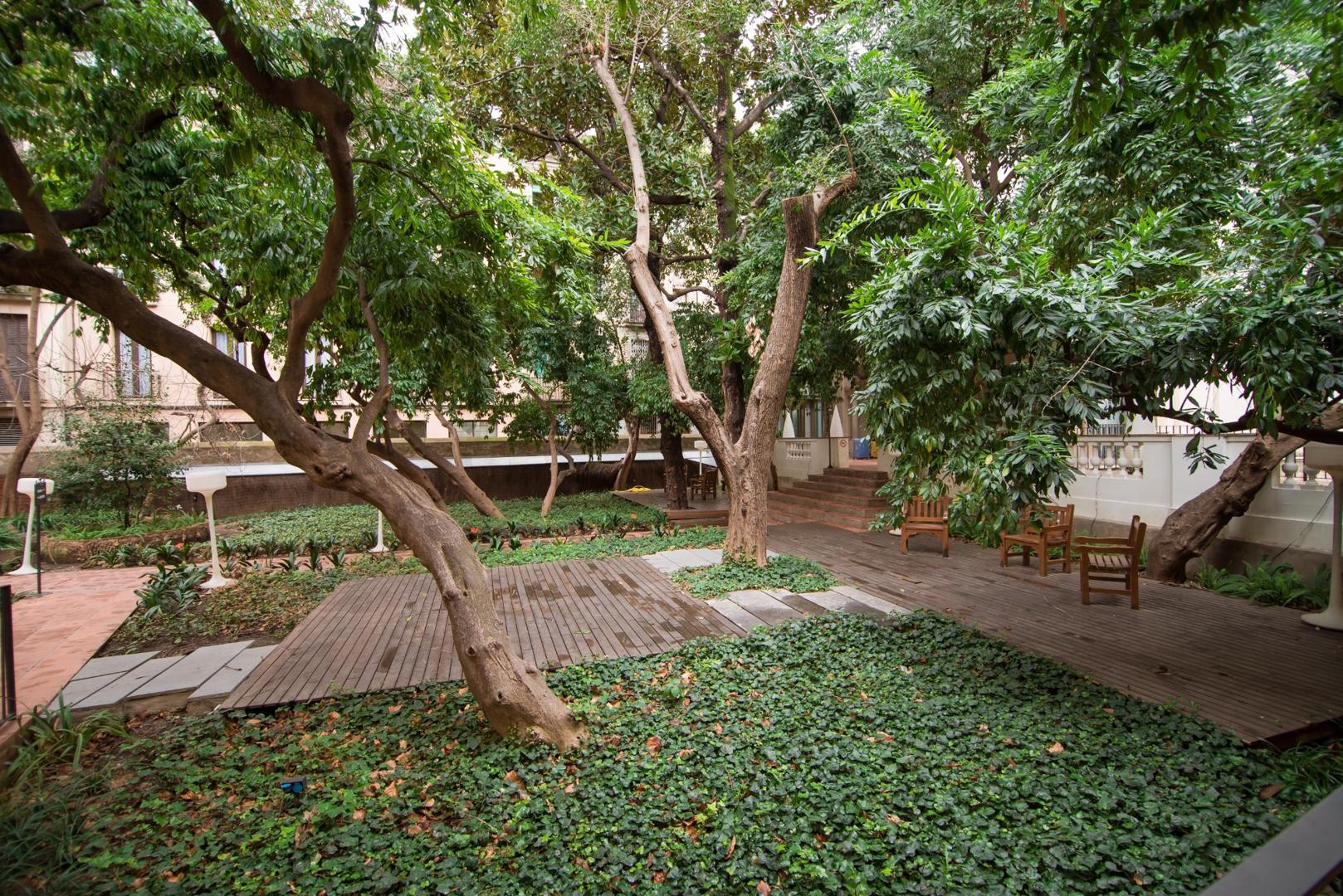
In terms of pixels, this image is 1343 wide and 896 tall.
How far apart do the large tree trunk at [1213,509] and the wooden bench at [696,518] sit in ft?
22.9

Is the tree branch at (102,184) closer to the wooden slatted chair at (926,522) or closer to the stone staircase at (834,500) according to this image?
the wooden slatted chair at (926,522)

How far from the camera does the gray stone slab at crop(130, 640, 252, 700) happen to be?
498 cm

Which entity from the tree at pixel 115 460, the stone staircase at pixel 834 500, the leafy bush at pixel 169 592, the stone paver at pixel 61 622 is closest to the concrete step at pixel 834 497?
the stone staircase at pixel 834 500

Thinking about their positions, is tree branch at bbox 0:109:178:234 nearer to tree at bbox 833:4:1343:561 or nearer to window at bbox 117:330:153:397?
tree at bbox 833:4:1343:561

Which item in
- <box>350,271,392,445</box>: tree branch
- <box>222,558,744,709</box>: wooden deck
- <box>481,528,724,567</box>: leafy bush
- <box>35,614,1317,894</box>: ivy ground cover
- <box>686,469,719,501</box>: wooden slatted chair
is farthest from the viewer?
<box>686,469,719,501</box>: wooden slatted chair

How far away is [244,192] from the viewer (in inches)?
217

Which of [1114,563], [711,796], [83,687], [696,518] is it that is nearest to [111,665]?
A: [83,687]

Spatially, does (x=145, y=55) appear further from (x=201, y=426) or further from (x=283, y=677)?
(x=201, y=426)

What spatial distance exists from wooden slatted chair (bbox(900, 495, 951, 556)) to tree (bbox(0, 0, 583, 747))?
6.41m

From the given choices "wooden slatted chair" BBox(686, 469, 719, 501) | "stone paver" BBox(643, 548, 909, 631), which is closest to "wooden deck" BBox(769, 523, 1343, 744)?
"stone paver" BBox(643, 548, 909, 631)

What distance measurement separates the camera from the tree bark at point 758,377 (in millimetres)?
7898

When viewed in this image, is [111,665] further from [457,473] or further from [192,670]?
[457,473]

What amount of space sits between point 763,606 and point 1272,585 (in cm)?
513

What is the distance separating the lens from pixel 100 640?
6156 mm
